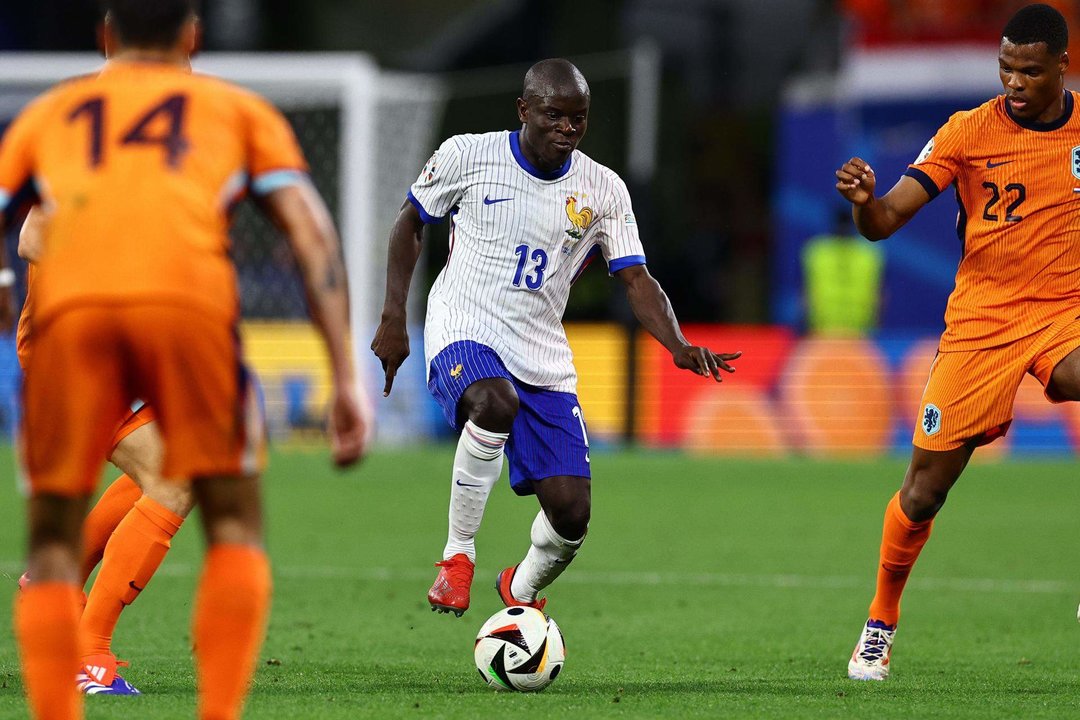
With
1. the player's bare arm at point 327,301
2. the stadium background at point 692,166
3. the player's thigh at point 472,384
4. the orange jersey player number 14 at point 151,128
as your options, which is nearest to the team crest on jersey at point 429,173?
the player's thigh at point 472,384

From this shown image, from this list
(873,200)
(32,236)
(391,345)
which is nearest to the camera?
(32,236)

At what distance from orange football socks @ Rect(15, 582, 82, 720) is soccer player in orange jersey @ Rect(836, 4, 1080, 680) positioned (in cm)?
340

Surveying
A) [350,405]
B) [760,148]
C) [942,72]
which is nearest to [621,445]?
[942,72]

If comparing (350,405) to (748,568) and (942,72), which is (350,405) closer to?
(748,568)

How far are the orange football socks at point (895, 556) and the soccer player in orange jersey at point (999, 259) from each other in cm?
5

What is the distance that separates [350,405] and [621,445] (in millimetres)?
15000

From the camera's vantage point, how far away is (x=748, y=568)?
10.5 metres

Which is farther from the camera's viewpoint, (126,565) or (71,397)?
(126,565)

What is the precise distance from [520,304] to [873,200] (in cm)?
145

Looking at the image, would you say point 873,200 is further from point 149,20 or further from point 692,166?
point 692,166

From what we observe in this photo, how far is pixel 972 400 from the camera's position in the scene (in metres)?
6.46

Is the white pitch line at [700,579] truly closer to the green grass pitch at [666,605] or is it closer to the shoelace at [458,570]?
the green grass pitch at [666,605]

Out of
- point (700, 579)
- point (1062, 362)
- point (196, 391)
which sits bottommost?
point (700, 579)

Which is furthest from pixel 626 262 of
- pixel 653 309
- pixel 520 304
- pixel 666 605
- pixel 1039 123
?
pixel 666 605
